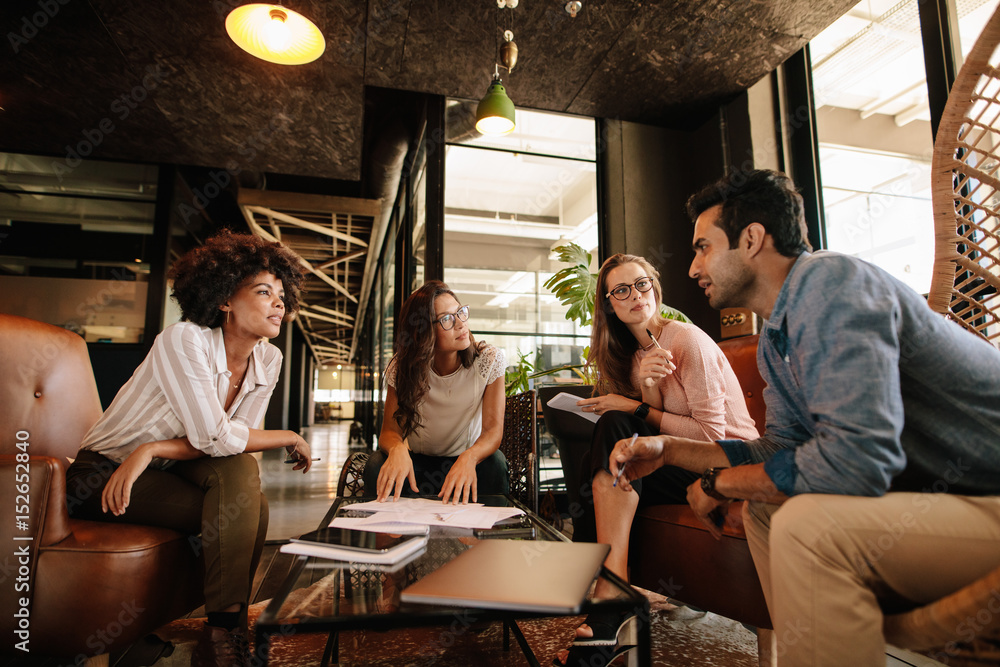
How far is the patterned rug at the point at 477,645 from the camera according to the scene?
5.33 ft

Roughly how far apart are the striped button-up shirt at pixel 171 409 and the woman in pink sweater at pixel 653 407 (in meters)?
1.14

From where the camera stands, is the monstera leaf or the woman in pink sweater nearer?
the woman in pink sweater

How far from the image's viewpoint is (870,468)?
88 cm

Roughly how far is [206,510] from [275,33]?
2.07 metres

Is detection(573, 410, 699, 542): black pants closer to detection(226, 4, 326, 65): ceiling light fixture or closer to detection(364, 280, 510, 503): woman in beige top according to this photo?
detection(364, 280, 510, 503): woman in beige top

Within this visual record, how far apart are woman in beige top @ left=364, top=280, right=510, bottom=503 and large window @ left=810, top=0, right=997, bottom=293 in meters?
1.96

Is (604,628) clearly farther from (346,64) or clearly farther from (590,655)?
(346,64)

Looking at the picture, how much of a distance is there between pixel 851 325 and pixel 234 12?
2618 mm

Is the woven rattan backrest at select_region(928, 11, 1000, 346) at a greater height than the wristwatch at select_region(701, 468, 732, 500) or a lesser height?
greater

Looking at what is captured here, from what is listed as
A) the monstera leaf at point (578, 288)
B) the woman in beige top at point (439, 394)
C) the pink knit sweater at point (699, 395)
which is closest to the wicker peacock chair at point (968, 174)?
the pink knit sweater at point (699, 395)

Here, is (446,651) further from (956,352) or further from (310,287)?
(310,287)

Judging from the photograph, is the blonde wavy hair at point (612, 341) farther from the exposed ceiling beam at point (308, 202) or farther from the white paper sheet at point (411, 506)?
the exposed ceiling beam at point (308, 202)

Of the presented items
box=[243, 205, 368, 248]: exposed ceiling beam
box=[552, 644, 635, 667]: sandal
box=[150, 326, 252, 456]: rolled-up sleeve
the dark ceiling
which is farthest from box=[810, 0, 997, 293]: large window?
box=[243, 205, 368, 248]: exposed ceiling beam

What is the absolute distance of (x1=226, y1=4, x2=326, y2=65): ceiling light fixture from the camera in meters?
2.34
